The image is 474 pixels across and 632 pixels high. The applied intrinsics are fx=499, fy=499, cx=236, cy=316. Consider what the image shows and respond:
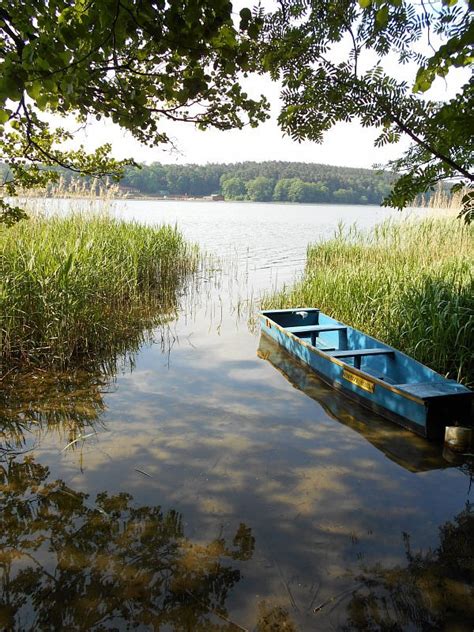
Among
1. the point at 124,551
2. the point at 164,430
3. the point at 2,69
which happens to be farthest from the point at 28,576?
the point at 2,69

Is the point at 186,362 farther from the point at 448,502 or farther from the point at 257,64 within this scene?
the point at 257,64

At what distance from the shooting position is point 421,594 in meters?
2.82

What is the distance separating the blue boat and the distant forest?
43.3m

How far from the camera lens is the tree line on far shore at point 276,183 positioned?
5381 cm

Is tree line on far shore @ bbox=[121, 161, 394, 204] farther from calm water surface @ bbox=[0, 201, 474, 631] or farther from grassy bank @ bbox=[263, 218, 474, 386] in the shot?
calm water surface @ bbox=[0, 201, 474, 631]

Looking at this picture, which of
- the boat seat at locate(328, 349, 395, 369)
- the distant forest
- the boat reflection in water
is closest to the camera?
the boat reflection in water

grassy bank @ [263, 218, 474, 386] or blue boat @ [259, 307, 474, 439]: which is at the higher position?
grassy bank @ [263, 218, 474, 386]

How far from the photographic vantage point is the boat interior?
16.1ft

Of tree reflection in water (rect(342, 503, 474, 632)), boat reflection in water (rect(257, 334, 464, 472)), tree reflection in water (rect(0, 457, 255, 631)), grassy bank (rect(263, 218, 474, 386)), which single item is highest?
grassy bank (rect(263, 218, 474, 386))

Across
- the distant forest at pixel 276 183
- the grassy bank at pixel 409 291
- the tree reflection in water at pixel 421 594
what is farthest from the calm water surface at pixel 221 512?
the distant forest at pixel 276 183

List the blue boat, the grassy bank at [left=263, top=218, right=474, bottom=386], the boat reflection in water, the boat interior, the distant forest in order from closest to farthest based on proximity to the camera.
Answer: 1. the boat reflection in water
2. the blue boat
3. the boat interior
4. the grassy bank at [left=263, top=218, right=474, bottom=386]
5. the distant forest

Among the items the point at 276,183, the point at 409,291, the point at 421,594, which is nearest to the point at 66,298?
the point at 409,291

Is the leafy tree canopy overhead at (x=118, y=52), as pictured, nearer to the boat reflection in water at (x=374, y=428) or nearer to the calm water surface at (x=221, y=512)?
the calm water surface at (x=221, y=512)

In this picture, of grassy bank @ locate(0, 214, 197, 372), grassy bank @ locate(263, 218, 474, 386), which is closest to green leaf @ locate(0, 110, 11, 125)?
grassy bank @ locate(0, 214, 197, 372)
